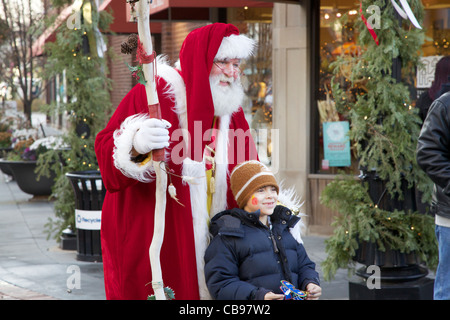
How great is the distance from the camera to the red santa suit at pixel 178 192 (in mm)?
3158

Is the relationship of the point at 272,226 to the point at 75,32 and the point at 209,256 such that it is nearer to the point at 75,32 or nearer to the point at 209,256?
the point at 209,256

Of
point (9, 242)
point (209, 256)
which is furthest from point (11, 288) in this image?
point (209, 256)

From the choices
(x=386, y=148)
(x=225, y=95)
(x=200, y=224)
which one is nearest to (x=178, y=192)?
(x=200, y=224)

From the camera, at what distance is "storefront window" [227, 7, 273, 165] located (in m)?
9.90

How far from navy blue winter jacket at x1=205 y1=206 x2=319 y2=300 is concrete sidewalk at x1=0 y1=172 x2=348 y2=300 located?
9.68 feet

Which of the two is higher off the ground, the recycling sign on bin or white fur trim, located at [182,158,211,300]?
white fur trim, located at [182,158,211,300]

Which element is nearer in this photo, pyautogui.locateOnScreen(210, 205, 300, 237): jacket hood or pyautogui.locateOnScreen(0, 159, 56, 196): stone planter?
pyautogui.locateOnScreen(210, 205, 300, 237): jacket hood

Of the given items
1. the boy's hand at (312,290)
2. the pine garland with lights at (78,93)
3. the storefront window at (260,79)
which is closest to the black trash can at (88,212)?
the pine garland with lights at (78,93)

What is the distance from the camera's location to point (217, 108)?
10.9ft

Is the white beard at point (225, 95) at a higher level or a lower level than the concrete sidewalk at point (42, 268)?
higher

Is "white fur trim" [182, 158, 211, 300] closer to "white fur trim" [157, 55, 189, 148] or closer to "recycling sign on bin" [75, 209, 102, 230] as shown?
"white fur trim" [157, 55, 189, 148]

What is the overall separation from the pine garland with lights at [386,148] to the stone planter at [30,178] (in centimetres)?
831

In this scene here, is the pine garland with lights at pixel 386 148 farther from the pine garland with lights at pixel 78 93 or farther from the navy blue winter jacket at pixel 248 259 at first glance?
the pine garland with lights at pixel 78 93

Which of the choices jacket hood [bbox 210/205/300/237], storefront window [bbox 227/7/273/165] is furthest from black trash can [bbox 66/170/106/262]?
jacket hood [bbox 210/205/300/237]
